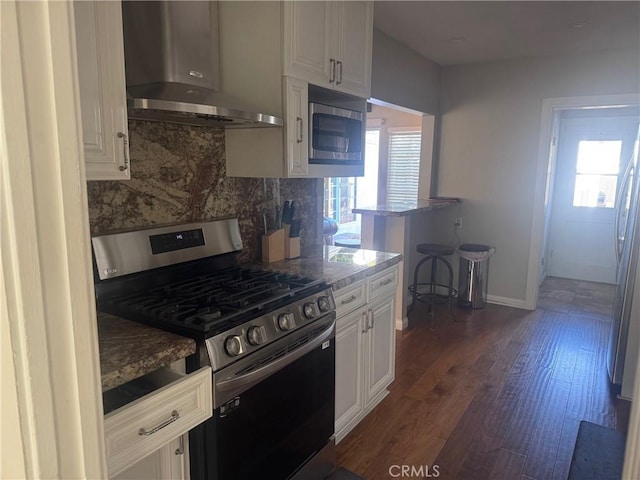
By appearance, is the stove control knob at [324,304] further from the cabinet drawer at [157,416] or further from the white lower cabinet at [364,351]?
the cabinet drawer at [157,416]

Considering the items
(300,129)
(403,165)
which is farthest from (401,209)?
(403,165)

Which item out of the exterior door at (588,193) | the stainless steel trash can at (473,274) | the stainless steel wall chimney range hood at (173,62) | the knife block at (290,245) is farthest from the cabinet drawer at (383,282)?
the exterior door at (588,193)

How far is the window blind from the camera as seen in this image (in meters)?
6.21

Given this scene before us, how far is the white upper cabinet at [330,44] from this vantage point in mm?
2018

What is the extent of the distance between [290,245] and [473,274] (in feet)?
8.80

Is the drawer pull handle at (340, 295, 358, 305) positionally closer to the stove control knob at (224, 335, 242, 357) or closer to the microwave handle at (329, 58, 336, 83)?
the stove control knob at (224, 335, 242, 357)

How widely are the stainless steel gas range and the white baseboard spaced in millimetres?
3220

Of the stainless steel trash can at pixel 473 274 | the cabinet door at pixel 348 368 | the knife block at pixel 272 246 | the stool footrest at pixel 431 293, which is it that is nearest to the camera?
the cabinet door at pixel 348 368

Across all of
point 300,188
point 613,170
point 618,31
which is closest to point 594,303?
point 613,170

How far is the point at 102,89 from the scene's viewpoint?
4.45 ft

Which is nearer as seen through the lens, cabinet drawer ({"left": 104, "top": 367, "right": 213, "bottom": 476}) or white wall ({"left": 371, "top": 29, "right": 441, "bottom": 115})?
cabinet drawer ({"left": 104, "top": 367, "right": 213, "bottom": 476})

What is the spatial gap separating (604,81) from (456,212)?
1.79 m

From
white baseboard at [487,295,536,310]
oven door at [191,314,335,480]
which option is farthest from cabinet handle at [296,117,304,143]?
white baseboard at [487,295,536,310]

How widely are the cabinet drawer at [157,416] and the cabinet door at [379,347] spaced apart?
4.07 feet
